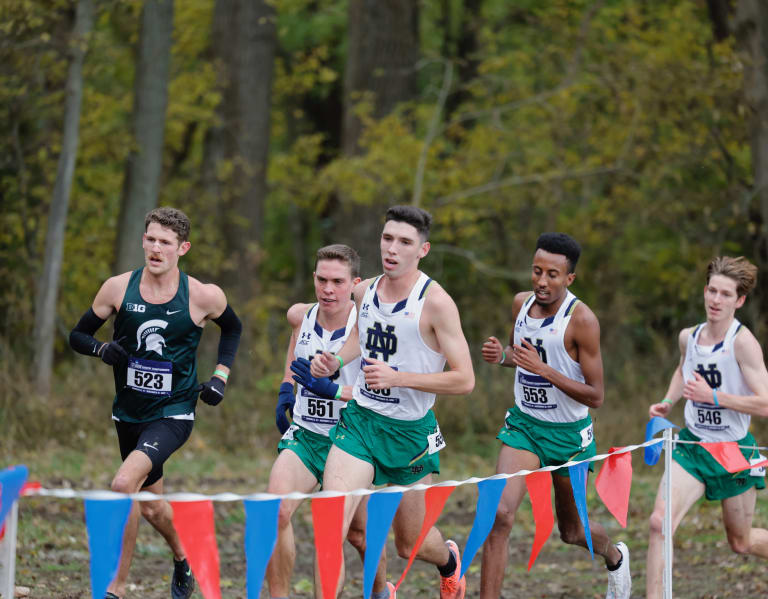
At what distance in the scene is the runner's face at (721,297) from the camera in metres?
6.21

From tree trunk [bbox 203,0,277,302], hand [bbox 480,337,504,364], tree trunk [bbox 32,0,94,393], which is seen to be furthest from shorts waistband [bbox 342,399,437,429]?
tree trunk [bbox 203,0,277,302]

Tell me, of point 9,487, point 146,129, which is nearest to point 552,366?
point 9,487

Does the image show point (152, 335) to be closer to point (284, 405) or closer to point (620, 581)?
point (284, 405)

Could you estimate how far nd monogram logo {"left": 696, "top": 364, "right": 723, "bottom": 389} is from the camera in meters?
6.25

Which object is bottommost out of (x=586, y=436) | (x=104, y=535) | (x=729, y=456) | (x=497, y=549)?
(x=497, y=549)

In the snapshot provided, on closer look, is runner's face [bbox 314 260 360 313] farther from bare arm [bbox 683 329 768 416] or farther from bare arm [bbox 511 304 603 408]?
bare arm [bbox 683 329 768 416]

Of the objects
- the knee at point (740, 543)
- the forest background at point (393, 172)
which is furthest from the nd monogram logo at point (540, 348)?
the forest background at point (393, 172)

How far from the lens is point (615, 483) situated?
5891 mm

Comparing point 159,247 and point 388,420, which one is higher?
point 159,247

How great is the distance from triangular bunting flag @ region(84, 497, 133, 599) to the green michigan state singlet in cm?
192

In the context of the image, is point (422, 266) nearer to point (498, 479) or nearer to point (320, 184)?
point (320, 184)

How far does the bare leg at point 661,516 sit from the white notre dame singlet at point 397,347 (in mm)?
1587

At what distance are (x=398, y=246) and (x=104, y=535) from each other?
2.16 metres

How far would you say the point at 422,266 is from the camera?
16.5m
